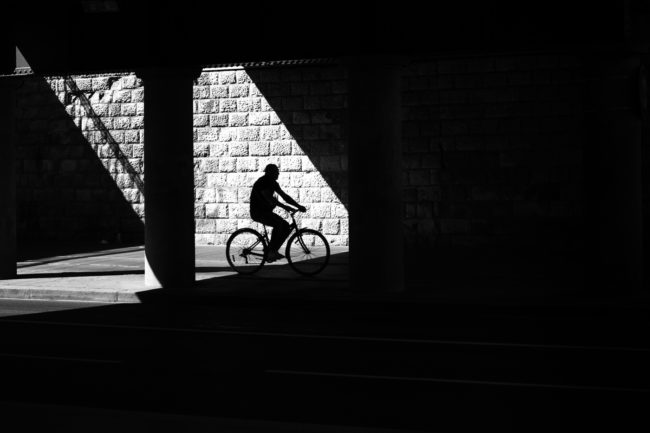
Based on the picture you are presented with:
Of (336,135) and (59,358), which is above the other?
(336,135)

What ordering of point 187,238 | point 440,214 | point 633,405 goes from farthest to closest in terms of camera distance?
point 440,214 → point 187,238 → point 633,405

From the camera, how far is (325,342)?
9.91m

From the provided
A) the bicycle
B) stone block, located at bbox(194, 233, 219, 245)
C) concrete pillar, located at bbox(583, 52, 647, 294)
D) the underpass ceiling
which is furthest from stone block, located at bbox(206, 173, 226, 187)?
concrete pillar, located at bbox(583, 52, 647, 294)

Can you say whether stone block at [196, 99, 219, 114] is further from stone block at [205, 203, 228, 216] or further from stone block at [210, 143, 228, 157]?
stone block at [205, 203, 228, 216]

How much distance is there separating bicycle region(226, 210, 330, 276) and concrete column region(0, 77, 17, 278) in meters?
3.68

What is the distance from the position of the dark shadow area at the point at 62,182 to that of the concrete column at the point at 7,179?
728 centimetres

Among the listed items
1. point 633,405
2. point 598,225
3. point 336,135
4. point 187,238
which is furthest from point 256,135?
point 633,405

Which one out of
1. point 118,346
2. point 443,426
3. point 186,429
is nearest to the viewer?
point 186,429

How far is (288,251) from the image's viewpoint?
50.3 ft

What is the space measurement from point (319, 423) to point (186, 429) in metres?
1.01

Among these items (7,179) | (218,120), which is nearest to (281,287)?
(7,179)

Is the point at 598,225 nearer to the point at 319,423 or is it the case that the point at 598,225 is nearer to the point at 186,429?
the point at 319,423

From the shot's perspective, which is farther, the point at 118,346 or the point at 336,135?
the point at 336,135

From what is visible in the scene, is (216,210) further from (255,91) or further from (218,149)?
(255,91)
